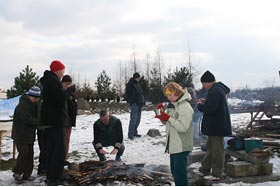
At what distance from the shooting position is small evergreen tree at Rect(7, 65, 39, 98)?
18.7 metres

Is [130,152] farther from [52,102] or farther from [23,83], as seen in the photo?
[23,83]

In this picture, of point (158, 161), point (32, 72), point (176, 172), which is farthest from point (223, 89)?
point (32, 72)

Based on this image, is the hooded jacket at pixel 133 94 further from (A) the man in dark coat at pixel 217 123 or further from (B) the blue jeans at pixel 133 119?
(A) the man in dark coat at pixel 217 123

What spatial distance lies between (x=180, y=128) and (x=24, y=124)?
277cm

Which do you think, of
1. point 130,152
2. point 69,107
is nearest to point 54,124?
point 69,107

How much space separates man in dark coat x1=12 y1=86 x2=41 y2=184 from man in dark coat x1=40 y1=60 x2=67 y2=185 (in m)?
0.47

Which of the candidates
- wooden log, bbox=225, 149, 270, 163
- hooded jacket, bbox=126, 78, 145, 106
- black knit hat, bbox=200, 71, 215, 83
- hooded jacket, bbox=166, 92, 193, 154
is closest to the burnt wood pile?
hooded jacket, bbox=166, 92, 193, 154

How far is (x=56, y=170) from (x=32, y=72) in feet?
51.7

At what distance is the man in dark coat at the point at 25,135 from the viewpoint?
5238 millimetres

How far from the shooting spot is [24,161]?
5250mm

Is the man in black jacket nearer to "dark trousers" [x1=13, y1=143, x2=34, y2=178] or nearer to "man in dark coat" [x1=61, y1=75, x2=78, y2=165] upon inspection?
"man in dark coat" [x1=61, y1=75, x2=78, y2=165]

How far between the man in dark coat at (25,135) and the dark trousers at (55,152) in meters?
0.50

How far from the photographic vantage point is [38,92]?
5543 mm

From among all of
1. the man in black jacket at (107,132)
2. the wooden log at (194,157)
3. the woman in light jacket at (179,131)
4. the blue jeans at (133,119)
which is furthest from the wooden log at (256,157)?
the blue jeans at (133,119)
